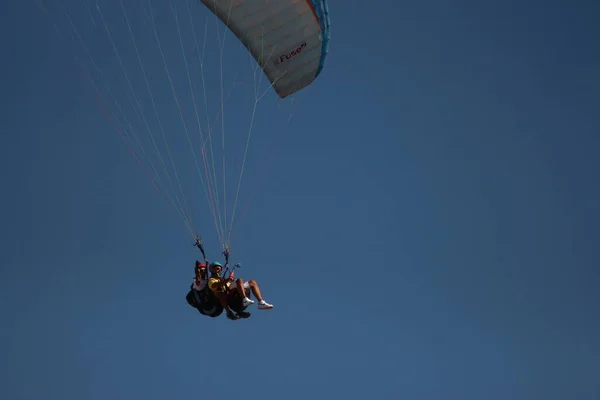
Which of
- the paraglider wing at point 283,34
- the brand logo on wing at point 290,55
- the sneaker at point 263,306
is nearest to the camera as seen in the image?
the sneaker at point 263,306

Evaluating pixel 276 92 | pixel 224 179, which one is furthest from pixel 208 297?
pixel 276 92

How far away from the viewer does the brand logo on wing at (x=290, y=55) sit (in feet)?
51.9

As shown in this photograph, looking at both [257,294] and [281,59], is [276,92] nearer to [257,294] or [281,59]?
[281,59]

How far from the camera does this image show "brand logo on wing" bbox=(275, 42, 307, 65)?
1582 centimetres

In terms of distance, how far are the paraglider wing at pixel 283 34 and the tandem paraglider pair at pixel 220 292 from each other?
4266 millimetres

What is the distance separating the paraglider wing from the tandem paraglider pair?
4.27 metres

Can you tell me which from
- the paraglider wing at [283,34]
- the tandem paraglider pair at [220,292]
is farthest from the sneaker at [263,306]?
the paraglider wing at [283,34]

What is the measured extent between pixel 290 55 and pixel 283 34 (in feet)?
1.49

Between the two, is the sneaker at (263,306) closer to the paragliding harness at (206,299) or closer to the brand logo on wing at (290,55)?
the paragliding harness at (206,299)

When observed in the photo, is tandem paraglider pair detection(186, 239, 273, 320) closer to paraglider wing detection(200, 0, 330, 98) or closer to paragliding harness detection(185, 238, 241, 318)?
paragliding harness detection(185, 238, 241, 318)

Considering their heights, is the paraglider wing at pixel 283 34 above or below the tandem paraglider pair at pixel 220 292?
above

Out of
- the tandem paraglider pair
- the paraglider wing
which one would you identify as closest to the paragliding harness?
the tandem paraglider pair

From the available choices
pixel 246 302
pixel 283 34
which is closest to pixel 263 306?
pixel 246 302

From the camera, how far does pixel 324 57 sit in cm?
1591
